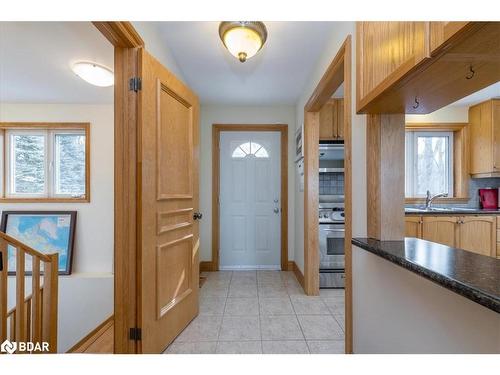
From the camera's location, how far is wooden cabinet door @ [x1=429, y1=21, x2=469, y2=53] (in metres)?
0.59

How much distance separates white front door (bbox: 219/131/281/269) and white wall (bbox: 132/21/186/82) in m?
1.55

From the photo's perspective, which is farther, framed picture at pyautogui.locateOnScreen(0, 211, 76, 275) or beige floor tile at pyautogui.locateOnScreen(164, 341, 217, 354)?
framed picture at pyautogui.locateOnScreen(0, 211, 76, 275)

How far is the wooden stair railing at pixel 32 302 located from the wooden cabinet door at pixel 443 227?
337cm

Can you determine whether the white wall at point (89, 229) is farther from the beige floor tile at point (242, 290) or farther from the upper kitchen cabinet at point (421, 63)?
the upper kitchen cabinet at point (421, 63)

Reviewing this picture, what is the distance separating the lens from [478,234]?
2682mm

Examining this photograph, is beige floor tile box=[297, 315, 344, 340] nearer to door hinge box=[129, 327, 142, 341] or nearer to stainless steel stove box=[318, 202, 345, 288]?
stainless steel stove box=[318, 202, 345, 288]

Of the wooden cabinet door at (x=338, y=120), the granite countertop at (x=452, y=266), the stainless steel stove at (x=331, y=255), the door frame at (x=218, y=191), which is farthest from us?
the door frame at (x=218, y=191)

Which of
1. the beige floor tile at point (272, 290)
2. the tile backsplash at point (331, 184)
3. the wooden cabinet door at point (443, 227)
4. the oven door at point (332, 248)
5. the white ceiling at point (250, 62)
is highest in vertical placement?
the white ceiling at point (250, 62)

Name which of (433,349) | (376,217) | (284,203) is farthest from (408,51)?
(284,203)

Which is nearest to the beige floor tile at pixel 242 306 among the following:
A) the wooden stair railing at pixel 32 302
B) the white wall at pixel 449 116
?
the wooden stair railing at pixel 32 302

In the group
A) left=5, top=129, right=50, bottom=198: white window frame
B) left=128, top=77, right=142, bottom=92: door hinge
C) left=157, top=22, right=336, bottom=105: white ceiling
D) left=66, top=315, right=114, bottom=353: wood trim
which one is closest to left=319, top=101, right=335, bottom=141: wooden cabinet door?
left=157, top=22, right=336, bottom=105: white ceiling

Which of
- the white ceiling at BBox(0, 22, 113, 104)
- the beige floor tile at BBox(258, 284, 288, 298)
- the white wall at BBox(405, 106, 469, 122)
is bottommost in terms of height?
the beige floor tile at BBox(258, 284, 288, 298)

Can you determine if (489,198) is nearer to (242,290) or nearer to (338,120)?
(338,120)

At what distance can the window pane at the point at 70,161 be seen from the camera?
3344mm
